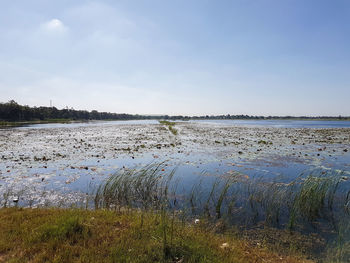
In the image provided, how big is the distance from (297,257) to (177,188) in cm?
557

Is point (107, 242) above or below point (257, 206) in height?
above

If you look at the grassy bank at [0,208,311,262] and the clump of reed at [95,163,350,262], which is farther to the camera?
the clump of reed at [95,163,350,262]

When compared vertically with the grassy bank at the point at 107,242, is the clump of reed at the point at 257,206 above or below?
below

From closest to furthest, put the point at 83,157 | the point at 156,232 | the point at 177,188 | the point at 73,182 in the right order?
the point at 156,232 → the point at 177,188 → the point at 73,182 → the point at 83,157

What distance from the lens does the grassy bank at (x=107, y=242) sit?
144 inches

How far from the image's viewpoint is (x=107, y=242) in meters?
4.12

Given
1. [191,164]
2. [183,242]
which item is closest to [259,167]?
[191,164]

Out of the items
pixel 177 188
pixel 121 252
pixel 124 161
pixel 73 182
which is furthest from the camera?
pixel 124 161

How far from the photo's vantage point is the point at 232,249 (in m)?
4.39

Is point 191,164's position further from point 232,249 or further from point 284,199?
point 232,249

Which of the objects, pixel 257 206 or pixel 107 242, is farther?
pixel 257 206

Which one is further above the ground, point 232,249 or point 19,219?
point 19,219

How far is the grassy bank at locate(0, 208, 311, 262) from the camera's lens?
3.67 m

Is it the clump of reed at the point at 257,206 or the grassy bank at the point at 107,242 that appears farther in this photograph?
the clump of reed at the point at 257,206
